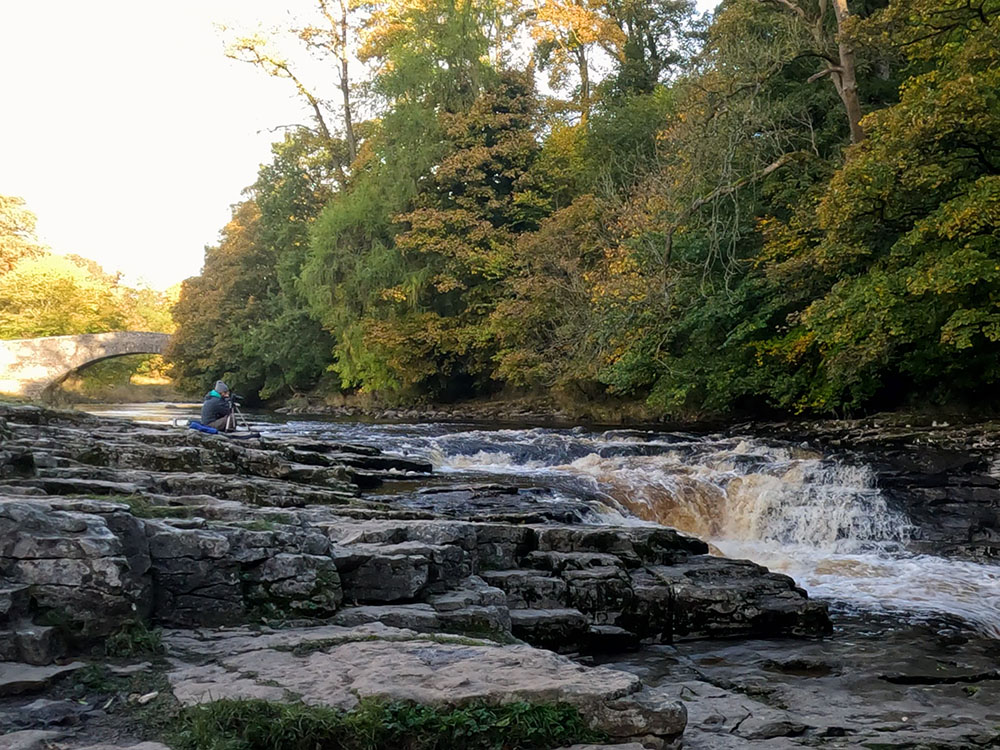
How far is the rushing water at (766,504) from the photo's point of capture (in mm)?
9281

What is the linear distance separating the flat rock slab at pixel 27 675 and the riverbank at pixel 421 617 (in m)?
0.02

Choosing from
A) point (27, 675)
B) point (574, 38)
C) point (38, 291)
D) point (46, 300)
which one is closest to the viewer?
point (27, 675)

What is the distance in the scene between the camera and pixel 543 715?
3871 mm

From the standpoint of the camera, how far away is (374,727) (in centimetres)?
365

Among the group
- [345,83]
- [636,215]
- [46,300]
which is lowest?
[636,215]

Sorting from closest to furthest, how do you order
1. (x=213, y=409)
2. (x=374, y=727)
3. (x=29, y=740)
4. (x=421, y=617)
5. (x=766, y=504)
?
(x=29, y=740) < (x=374, y=727) < (x=421, y=617) < (x=766, y=504) < (x=213, y=409)

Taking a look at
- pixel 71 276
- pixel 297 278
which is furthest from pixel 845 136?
pixel 71 276

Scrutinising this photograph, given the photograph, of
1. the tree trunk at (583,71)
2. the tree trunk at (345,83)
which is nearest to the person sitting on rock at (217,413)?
the tree trunk at (345,83)

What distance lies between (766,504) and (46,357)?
1412 inches

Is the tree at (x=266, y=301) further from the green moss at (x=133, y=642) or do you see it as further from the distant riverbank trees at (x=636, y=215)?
the green moss at (x=133, y=642)

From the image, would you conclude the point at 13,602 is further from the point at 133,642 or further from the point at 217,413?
the point at 217,413

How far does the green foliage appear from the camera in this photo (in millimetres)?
3559

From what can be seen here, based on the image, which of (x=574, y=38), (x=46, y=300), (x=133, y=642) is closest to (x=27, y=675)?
(x=133, y=642)

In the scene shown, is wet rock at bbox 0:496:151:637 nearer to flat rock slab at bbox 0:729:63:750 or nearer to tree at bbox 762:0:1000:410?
flat rock slab at bbox 0:729:63:750
